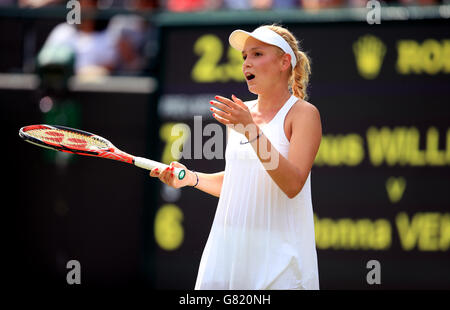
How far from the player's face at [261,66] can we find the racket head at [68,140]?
809 millimetres

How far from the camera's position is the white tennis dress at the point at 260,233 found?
2.87 m

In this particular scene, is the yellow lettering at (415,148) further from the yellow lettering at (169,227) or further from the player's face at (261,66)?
the player's face at (261,66)

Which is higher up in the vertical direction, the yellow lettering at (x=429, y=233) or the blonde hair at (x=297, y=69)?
the blonde hair at (x=297, y=69)

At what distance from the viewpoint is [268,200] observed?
2916mm

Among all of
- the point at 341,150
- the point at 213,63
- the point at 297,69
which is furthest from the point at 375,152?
the point at 297,69

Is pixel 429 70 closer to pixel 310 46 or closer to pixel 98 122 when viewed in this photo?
pixel 310 46

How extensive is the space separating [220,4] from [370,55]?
5.56ft

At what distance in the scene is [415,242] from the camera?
4.86 metres

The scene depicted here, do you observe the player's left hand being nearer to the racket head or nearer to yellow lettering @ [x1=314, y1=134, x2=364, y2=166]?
the racket head

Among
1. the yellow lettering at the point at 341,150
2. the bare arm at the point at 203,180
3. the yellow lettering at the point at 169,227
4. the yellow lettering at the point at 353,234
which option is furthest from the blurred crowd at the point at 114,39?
the bare arm at the point at 203,180

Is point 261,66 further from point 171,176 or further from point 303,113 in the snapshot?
point 171,176

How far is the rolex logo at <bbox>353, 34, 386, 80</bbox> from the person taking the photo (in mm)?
4957

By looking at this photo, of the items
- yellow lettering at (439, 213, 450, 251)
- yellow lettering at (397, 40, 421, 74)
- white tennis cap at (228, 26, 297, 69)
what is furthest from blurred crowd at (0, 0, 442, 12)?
white tennis cap at (228, 26, 297, 69)

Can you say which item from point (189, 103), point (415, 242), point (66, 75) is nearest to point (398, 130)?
point (415, 242)
